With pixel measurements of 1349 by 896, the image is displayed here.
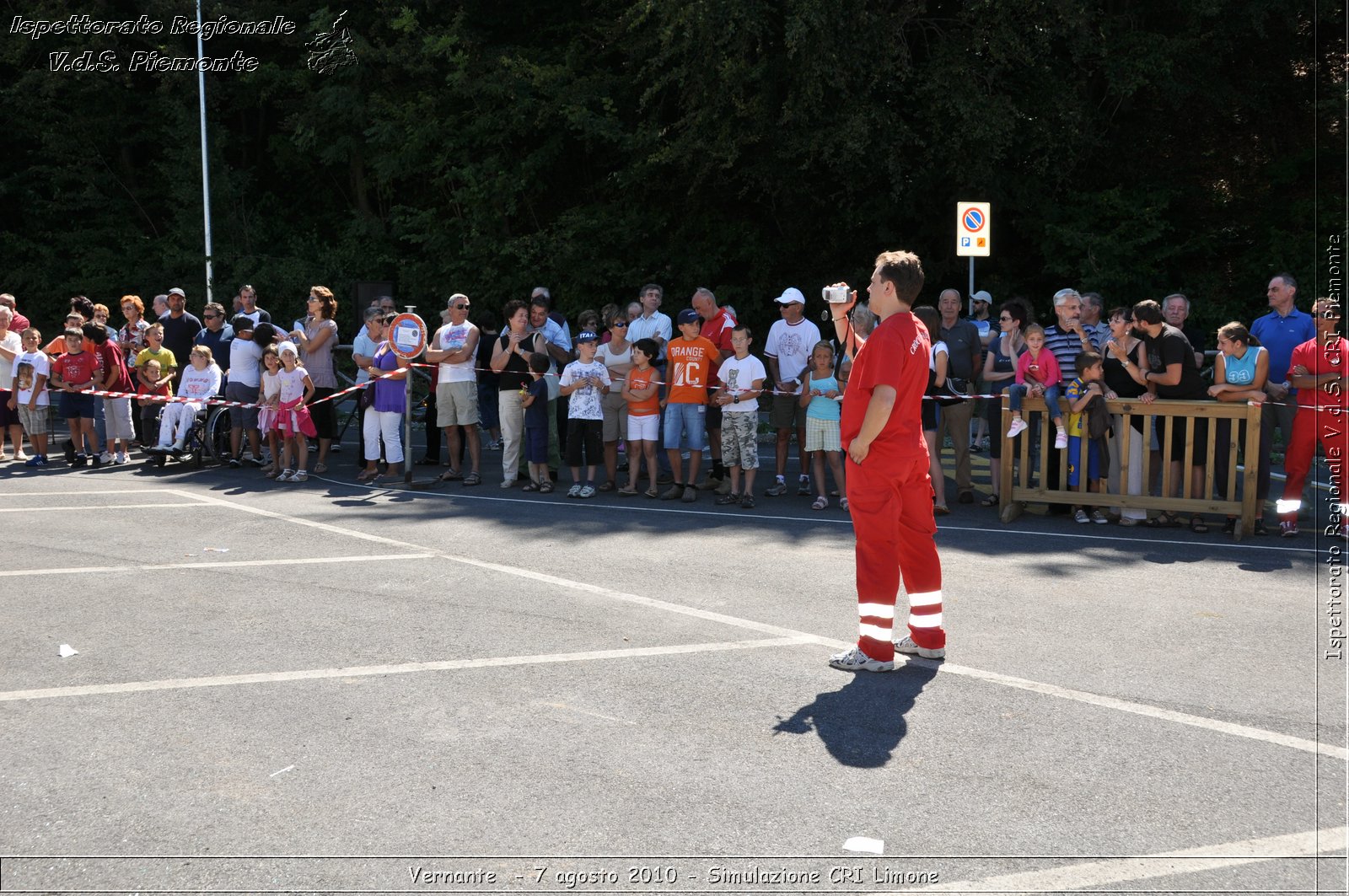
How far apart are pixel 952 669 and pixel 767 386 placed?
8296mm

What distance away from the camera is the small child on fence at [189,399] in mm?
15227

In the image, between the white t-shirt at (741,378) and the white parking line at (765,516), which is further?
the white t-shirt at (741,378)

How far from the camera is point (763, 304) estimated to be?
24.9m

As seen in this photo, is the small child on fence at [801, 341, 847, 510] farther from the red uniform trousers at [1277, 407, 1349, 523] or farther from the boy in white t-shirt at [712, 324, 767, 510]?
the red uniform trousers at [1277, 407, 1349, 523]

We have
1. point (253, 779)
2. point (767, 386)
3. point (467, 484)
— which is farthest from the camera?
point (767, 386)

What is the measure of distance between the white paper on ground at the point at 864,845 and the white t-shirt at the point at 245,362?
12194 mm

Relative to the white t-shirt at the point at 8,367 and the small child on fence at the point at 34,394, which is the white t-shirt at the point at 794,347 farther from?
the white t-shirt at the point at 8,367

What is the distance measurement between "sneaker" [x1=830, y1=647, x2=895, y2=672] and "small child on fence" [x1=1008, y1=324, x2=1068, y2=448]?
5.27m

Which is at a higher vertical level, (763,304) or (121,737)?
(763,304)

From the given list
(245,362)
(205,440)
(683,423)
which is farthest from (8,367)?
(683,423)

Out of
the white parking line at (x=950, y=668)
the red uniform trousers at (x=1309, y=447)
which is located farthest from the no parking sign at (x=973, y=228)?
the white parking line at (x=950, y=668)

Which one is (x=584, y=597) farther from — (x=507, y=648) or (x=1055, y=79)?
(x=1055, y=79)

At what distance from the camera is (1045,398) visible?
11539 millimetres

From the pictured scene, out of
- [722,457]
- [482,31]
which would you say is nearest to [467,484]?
[722,457]
